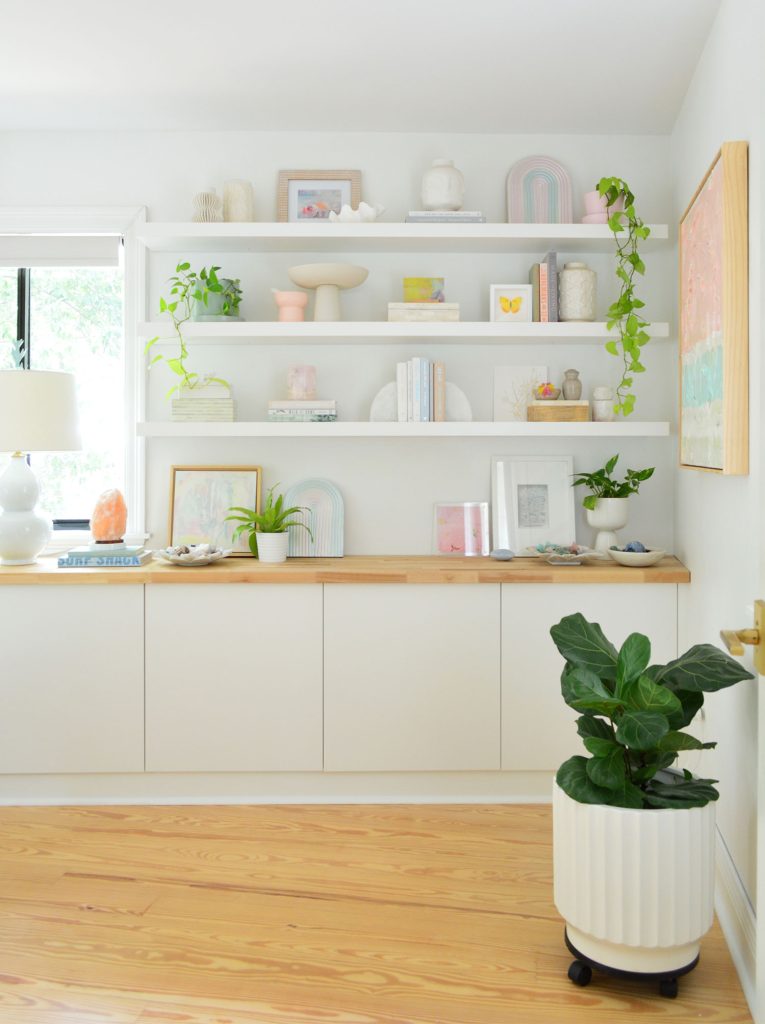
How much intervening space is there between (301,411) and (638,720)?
6.04 ft

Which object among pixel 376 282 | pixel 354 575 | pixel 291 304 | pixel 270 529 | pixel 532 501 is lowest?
pixel 354 575

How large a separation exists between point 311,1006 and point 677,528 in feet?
7.06

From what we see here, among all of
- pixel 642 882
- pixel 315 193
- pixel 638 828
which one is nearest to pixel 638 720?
pixel 638 828

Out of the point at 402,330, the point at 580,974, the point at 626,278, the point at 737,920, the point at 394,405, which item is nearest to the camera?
the point at 580,974

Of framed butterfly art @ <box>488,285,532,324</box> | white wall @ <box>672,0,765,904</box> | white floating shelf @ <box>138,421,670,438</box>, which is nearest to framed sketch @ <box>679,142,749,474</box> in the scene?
white wall @ <box>672,0,765,904</box>

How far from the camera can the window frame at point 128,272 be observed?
11.6ft

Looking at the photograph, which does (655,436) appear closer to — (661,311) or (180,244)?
(661,311)

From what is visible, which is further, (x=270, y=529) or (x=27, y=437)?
(x=270, y=529)

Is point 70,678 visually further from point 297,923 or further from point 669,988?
point 669,988

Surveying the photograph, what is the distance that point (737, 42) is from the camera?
236cm

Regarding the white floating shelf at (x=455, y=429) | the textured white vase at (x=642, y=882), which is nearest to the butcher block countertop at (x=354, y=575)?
the white floating shelf at (x=455, y=429)

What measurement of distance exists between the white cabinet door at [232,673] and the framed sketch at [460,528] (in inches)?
25.6

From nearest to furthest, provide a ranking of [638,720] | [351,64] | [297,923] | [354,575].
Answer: [638,720], [297,923], [351,64], [354,575]

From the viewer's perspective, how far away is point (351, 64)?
2904 millimetres
